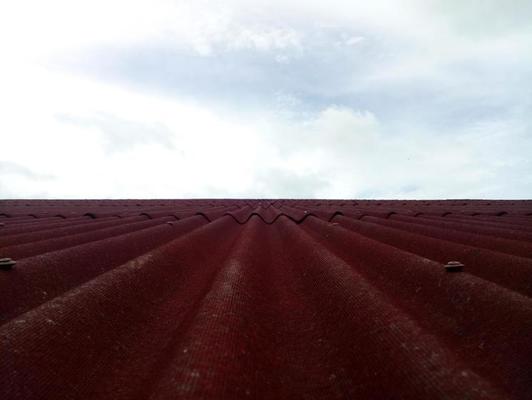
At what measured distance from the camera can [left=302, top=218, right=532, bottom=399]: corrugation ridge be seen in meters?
1.33

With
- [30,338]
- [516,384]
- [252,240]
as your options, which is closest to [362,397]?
[516,384]

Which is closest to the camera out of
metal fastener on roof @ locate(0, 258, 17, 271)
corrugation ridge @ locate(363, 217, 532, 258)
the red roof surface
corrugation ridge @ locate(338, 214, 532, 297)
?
the red roof surface

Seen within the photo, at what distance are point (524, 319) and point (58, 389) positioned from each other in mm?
2038

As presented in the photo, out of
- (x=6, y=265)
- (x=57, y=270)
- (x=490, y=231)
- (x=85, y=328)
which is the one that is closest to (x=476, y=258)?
(x=490, y=231)

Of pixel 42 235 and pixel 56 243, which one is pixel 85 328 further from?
pixel 42 235

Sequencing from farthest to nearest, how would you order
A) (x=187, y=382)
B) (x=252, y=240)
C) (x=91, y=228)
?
(x=91, y=228)
(x=252, y=240)
(x=187, y=382)

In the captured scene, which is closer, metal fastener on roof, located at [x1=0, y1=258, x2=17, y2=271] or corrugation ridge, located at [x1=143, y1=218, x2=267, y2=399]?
corrugation ridge, located at [x1=143, y1=218, x2=267, y2=399]

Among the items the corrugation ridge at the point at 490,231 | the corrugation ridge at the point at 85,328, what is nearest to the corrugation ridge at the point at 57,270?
the corrugation ridge at the point at 85,328

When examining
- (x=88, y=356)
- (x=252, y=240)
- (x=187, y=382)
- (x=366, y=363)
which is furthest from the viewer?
(x=252, y=240)

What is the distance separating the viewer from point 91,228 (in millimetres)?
4008

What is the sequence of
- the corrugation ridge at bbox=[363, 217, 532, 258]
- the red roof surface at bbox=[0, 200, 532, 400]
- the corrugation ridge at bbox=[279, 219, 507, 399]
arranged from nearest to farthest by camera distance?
the corrugation ridge at bbox=[279, 219, 507, 399] < the red roof surface at bbox=[0, 200, 532, 400] < the corrugation ridge at bbox=[363, 217, 532, 258]

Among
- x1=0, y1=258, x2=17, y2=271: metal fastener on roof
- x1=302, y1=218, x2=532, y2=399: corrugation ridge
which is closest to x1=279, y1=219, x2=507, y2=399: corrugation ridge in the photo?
x1=302, y1=218, x2=532, y2=399: corrugation ridge

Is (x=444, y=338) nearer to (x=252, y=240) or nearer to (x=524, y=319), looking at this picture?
(x=524, y=319)

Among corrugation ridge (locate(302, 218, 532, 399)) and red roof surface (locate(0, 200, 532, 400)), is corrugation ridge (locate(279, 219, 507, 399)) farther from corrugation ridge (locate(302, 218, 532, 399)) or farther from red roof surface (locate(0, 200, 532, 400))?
corrugation ridge (locate(302, 218, 532, 399))
